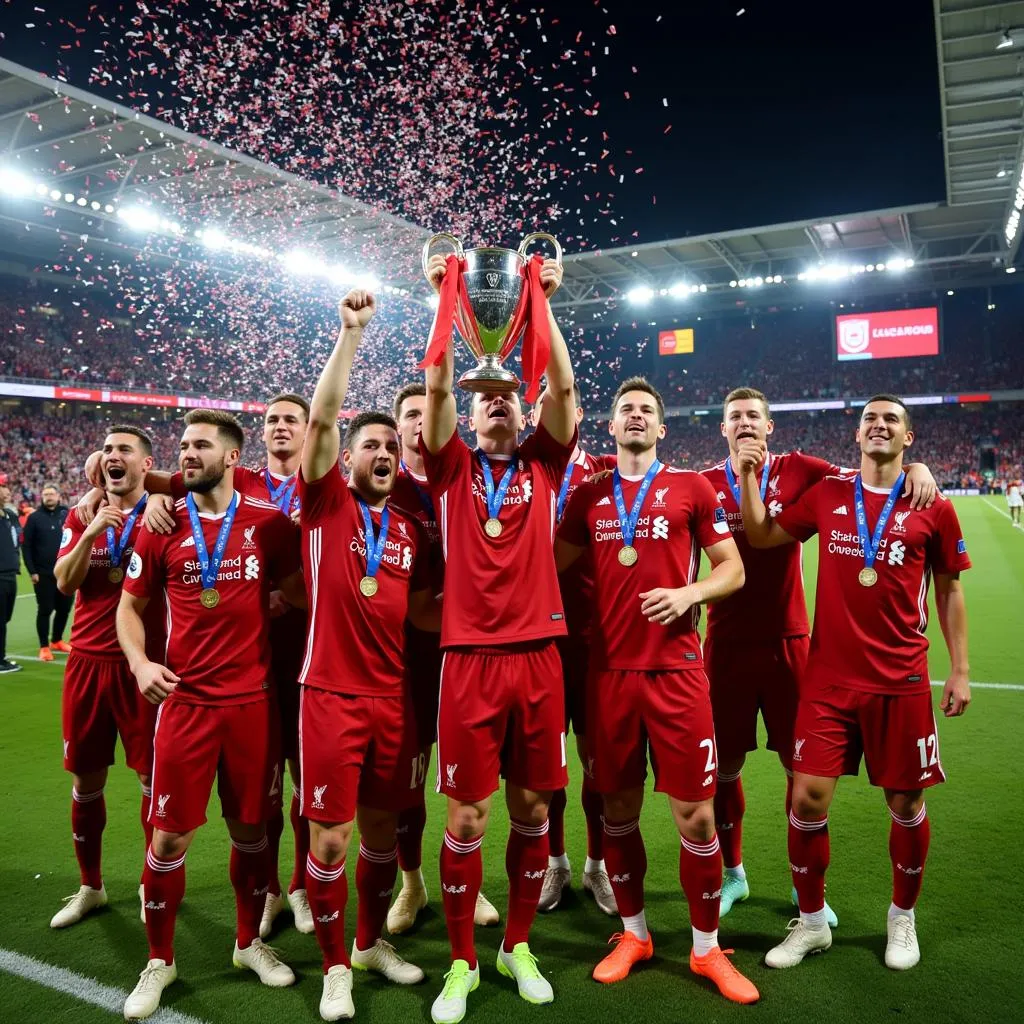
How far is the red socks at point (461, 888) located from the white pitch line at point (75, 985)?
3.11 ft

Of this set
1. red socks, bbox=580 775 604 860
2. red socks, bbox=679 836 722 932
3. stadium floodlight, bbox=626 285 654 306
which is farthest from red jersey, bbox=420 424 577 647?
stadium floodlight, bbox=626 285 654 306

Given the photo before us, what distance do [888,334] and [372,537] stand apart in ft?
133

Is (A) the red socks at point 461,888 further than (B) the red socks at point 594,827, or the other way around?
(B) the red socks at point 594,827

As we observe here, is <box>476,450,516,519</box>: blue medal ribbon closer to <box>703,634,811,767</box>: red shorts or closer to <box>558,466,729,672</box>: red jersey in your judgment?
<box>558,466,729,672</box>: red jersey

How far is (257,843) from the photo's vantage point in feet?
11.0

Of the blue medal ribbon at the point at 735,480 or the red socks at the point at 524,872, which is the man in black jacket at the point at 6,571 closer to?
the red socks at the point at 524,872

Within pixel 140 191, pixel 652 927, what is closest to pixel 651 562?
pixel 652 927

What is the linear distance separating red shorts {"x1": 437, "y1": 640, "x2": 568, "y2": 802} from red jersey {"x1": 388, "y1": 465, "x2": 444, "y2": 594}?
0.52m

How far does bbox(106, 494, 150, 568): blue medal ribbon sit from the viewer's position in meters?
4.01

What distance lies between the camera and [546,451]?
3.51m

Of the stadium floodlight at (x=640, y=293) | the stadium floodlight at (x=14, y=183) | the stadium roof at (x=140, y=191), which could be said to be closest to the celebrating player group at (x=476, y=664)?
the stadium roof at (x=140, y=191)

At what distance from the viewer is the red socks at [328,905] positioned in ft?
10.1

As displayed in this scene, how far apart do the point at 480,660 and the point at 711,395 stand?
137 feet

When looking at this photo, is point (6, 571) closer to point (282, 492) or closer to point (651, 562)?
point (282, 492)
